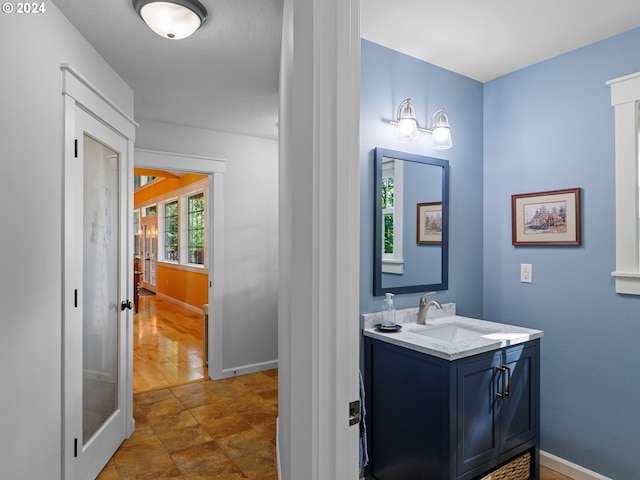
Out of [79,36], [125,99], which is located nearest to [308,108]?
[79,36]

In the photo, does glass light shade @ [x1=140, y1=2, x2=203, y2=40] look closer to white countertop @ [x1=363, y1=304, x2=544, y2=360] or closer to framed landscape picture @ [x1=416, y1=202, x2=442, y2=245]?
framed landscape picture @ [x1=416, y1=202, x2=442, y2=245]

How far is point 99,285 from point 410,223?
196 cm

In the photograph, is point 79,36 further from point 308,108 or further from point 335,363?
point 335,363

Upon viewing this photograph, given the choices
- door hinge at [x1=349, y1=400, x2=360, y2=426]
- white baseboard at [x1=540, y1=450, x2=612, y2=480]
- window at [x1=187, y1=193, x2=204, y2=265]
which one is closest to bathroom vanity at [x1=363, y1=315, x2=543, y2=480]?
white baseboard at [x1=540, y1=450, x2=612, y2=480]

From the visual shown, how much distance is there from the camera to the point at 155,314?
7.37m

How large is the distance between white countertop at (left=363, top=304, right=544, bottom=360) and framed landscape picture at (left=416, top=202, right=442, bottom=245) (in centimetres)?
46

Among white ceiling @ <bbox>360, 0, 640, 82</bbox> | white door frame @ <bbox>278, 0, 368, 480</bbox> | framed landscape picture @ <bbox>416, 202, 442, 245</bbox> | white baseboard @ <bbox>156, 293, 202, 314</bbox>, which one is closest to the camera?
white door frame @ <bbox>278, 0, 368, 480</bbox>

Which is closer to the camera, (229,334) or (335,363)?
(335,363)

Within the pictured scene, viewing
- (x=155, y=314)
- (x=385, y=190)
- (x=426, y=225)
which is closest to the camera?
(x=385, y=190)

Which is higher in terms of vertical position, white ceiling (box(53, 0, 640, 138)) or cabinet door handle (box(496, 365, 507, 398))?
white ceiling (box(53, 0, 640, 138))

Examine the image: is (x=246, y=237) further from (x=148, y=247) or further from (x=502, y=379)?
(x=148, y=247)

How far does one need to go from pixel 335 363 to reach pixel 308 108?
599mm

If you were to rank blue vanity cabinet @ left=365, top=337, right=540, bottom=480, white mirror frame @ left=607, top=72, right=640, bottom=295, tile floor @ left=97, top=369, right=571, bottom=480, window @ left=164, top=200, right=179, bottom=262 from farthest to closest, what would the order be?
window @ left=164, top=200, right=179, bottom=262 < tile floor @ left=97, top=369, right=571, bottom=480 < white mirror frame @ left=607, top=72, right=640, bottom=295 < blue vanity cabinet @ left=365, top=337, right=540, bottom=480

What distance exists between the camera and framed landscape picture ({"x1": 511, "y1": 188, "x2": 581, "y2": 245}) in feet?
7.84
